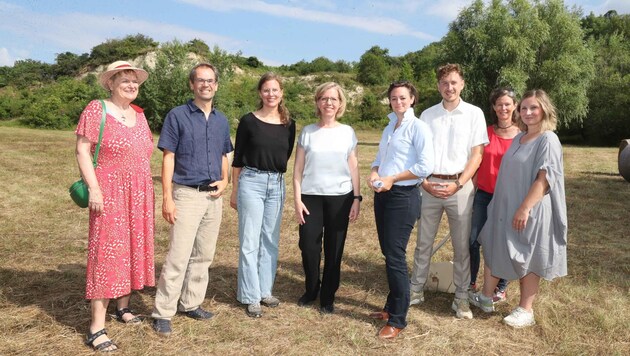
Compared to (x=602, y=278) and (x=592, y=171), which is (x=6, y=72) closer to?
(x=592, y=171)

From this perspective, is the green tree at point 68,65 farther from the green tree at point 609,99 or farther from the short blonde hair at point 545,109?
the short blonde hair at point 545,109

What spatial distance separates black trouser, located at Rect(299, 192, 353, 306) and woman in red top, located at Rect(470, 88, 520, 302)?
3.72 feet

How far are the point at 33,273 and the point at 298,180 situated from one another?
298 cm

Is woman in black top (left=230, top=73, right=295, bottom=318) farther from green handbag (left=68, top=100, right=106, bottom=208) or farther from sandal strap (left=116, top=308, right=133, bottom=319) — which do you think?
green handbag (left=68, top=100, right=106, bottom=208)

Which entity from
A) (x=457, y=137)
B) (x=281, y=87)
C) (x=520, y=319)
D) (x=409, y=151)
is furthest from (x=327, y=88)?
(x=520, y=319)

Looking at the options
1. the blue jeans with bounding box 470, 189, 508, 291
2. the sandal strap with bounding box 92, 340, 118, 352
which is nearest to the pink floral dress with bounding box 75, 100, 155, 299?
the sandal strap with bounding box 92, 340, 118, 352

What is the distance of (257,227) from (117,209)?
1093 millimetres

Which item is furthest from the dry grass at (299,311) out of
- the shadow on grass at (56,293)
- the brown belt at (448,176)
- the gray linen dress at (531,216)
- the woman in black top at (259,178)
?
the brown belt at (448,176)

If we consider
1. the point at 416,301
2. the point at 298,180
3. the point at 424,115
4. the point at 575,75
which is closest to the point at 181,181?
the point at 298,180

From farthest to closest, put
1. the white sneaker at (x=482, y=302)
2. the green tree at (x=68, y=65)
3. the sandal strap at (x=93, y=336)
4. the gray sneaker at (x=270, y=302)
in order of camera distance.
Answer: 1. the green tree at (x=68, y=65)
2. the gray sneaker at (x=270, y=302)
3. the white sneaker at (x=482, y=302)
4. the sandal strap at (x=93, y=336)

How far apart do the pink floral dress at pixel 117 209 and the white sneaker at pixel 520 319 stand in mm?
2800

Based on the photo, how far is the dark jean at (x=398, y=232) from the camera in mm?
3371

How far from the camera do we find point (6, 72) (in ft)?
135

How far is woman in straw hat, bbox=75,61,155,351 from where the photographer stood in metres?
3.11
